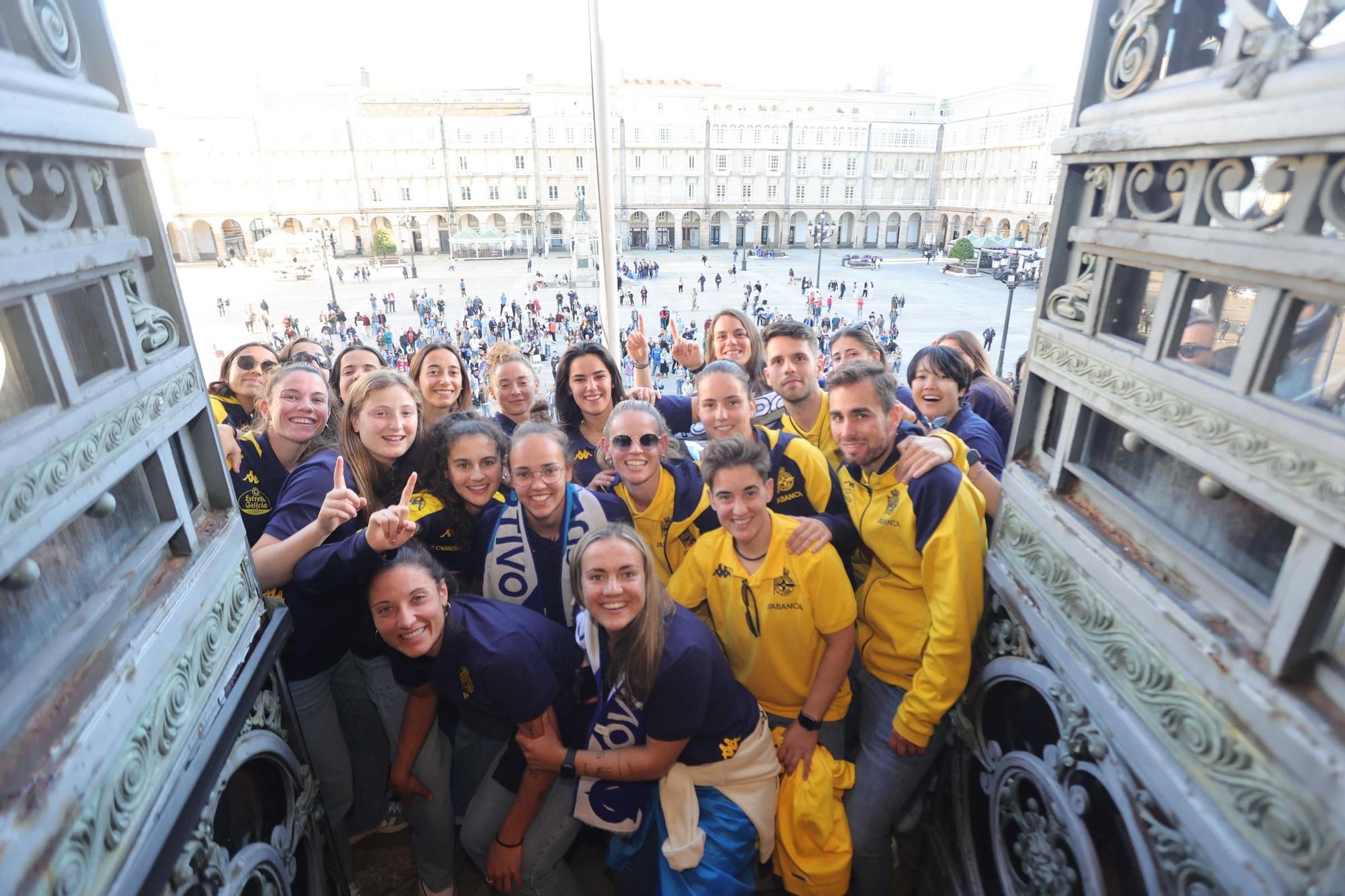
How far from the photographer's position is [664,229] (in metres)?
51.1

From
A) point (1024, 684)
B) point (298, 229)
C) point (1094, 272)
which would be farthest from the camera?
point (298, 229)

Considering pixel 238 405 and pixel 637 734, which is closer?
pixel 637 734

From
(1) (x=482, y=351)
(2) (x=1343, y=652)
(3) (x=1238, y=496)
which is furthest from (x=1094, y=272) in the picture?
(1) (x=482, y=351)

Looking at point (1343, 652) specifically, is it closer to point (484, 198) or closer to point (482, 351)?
point (482, 351)

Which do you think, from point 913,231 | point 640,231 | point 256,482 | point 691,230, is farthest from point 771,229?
point 256,482

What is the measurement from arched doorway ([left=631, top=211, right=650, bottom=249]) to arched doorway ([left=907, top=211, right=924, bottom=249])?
20.3 meters

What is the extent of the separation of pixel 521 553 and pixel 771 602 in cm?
115

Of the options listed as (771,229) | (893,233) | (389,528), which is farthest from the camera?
(893,233)

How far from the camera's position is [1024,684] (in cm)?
238

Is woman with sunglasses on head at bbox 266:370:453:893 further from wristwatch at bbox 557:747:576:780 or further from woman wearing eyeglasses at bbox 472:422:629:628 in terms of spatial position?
wristwatch at bbox 557:747:576:780

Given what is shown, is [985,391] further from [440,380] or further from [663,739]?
[440,380]

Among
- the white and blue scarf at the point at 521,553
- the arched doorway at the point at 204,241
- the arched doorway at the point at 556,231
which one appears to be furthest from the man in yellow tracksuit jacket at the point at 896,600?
the arched doorway at the point at 204,241

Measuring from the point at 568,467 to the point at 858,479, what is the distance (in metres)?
1.36

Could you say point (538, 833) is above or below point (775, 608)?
below
